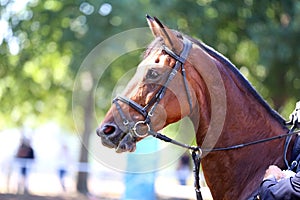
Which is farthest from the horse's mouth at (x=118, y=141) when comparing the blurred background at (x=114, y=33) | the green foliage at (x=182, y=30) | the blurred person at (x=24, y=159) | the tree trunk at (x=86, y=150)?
the tree trunk at (x=86, y=150)

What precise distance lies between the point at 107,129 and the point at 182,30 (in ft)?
27.8

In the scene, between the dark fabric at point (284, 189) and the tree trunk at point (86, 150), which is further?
the tree trunk at point (86, 150)

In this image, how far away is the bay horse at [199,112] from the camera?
13.3ft

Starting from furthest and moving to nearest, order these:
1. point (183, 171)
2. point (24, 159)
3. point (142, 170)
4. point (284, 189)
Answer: point (183, 171), point (24, 159), point (142, 170), point (284, 189)

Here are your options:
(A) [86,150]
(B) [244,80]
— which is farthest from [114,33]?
(B) [244,80]

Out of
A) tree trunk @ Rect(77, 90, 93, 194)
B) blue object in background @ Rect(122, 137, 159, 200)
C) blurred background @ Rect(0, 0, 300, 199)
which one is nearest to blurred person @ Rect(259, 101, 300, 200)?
blue object in background @ Rect(122, 137, 159, 200)

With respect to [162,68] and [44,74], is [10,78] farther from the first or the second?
[162,68]

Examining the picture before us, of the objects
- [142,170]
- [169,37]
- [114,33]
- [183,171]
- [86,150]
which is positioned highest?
[114,33]

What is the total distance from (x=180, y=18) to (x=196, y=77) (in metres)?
9.72

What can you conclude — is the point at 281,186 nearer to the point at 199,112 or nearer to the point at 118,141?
the point at 199,112

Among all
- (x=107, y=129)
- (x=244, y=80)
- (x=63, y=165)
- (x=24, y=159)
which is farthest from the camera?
(x=63, y=165)

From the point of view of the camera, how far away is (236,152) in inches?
162

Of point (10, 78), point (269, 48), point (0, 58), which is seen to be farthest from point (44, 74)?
point (269, 48)

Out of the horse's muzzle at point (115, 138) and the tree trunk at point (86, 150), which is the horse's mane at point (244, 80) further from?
the tree trunk at point (86, 150)
